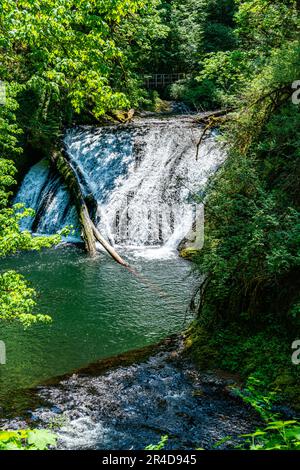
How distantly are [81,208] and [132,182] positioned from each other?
2512 mm

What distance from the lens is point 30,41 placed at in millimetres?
6637

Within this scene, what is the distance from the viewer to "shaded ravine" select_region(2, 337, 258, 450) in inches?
195

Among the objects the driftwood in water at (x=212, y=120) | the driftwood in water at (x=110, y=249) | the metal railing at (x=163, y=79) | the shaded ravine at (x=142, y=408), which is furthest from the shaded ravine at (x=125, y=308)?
the metal railing at (x=163, y=79)

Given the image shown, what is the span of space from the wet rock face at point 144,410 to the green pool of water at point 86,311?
1.01 metres

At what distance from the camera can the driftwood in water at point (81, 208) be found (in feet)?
43.3

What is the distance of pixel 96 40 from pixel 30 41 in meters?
1.63

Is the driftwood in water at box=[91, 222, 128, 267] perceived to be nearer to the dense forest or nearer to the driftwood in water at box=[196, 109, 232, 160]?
the driftwood in water at box=[196, 109, 232, 160]

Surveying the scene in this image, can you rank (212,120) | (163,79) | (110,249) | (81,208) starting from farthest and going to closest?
(163,79)
(81,208)
(110,249)
(212,120)

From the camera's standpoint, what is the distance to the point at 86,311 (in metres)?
9.66

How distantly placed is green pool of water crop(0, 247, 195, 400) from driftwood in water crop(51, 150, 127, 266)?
1.10 ft

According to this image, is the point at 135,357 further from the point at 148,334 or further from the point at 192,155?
the point at 192,155

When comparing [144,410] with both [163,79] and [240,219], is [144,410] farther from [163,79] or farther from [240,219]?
[163,79]

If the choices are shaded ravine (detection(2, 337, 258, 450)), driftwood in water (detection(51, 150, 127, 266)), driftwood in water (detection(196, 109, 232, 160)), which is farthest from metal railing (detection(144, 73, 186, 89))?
shaded ravine (detection(2, 337, 258, 450))

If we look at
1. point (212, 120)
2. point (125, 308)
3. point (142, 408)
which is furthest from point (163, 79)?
point (142, 408)
